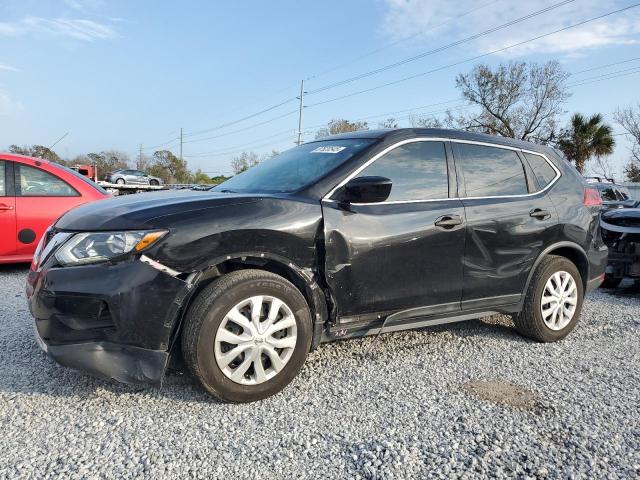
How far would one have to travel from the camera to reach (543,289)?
4051mm

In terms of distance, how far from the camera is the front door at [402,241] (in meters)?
3.12

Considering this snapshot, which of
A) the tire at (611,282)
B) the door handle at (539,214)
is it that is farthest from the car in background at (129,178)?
the door handle at (539,214)

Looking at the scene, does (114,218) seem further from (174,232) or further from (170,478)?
(170,478)

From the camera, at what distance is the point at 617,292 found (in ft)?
21.6

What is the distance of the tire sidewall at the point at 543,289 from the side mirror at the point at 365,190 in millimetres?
1738

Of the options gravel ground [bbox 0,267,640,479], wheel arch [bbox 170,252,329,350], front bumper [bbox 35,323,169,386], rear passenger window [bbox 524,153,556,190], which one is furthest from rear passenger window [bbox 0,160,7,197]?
rear passenger window [bbox 524,153,556,190]

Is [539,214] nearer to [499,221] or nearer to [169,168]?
[499,221]

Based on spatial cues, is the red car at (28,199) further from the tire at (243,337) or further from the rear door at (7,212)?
the tire at (243,337)

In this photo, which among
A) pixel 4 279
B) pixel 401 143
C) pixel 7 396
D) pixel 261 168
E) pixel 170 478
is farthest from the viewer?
pixel 4 279

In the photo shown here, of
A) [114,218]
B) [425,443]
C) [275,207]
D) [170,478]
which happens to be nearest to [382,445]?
[425,443]

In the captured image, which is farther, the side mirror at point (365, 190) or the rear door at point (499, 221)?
the rear door at point (499, 221)

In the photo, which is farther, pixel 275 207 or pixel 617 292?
pixel 617 292

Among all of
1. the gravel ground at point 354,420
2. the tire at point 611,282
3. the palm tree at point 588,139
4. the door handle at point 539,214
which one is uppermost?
the palm tree at point 588,139

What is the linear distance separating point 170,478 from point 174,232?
1.20 m
